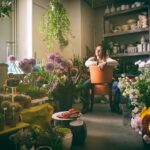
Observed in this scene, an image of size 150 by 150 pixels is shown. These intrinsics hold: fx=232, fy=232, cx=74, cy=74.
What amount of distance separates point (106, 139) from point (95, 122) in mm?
667

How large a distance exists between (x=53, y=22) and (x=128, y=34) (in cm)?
155

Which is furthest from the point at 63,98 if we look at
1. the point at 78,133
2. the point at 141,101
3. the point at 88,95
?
the point at 141,101

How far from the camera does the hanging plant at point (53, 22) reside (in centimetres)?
409

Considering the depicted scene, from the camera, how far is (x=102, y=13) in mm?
5035

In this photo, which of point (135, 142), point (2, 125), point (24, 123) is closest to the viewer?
point (2, 125)

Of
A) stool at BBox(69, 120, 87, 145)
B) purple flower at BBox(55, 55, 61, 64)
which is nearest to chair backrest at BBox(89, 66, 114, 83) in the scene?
purple flower at BBox(55, 55, 61, 64)

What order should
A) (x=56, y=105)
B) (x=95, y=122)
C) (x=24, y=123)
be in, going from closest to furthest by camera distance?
(x=24, y=123) → (x=95, y=122) → (x=56, y=105)

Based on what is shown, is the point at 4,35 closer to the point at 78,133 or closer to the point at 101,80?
the point at 101,80

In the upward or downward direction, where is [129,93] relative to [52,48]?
downward

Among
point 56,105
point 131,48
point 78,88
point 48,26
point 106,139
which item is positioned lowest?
point 106,139

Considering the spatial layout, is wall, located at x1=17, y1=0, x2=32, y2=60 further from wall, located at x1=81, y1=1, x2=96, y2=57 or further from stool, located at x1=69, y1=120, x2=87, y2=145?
stool, located at x1=69, y1=120, x2=87, y2=145

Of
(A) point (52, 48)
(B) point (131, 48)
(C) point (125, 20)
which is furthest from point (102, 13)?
(A) point (52, 48)

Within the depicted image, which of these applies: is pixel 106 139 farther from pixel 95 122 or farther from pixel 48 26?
pixel 48 26

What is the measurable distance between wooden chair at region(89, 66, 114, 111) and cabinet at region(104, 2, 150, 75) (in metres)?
0.99
